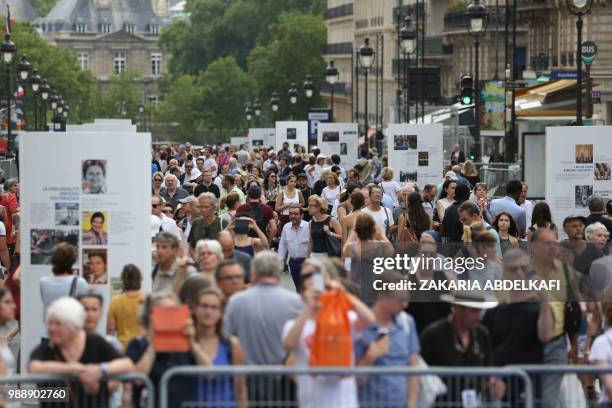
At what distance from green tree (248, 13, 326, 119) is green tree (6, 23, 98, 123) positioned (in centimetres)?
1568

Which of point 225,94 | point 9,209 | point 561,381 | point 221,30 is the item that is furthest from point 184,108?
point 561,381

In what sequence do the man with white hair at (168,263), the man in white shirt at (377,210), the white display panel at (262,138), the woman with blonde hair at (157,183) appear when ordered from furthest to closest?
the white display panel at (262,138), the woman with blonde hair at (157,183), the man in white shirt at (377,210), the man with white hair at (168,263)

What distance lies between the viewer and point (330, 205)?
28.4 meters

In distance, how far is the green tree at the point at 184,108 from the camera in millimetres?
165375

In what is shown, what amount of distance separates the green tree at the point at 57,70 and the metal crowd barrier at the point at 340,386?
127475 mm

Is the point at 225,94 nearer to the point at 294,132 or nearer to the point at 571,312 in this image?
the point at 294,132

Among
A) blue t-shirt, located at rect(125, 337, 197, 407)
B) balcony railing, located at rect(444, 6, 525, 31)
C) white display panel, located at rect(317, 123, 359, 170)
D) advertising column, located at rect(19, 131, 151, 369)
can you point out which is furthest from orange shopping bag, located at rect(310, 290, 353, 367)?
balcony railing, located at rect(444, 6, 525, 31)

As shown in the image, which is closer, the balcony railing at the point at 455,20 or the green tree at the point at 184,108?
the balcony railing at the point at 455,20

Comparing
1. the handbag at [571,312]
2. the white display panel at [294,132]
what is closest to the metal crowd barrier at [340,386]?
the handbag at [571,312]

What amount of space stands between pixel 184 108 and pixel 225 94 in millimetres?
8311

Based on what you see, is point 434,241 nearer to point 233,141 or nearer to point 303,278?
point 303,278

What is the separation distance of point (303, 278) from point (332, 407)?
165 cm

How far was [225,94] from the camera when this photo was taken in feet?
525

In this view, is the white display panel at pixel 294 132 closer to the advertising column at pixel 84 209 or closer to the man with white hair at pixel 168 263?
the advertising column at pixel 84 209
